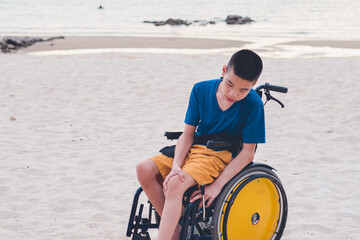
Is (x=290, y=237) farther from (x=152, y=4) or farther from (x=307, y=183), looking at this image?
(x=152, y=4)

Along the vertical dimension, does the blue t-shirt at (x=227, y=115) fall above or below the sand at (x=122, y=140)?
above

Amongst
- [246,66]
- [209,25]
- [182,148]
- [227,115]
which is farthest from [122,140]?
[209,25]

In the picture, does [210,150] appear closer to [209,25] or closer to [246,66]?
[246,66]

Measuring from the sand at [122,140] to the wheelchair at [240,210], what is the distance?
0.54 meters

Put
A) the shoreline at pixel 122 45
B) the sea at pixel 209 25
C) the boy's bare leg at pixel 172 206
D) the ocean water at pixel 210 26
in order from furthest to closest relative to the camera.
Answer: the ocean water at pixel 210 26
the sea at pixel 209 25
the shoreline at pixel 122 45
the boy's bare leg at pixel 172 206

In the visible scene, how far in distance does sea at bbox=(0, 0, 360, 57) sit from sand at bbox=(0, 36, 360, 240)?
30.0 ft

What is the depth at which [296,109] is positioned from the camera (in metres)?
7.30

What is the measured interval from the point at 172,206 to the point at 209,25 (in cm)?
2794

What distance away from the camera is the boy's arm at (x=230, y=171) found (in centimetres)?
268

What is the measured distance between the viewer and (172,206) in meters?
2.62

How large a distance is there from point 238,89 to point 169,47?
13441mm

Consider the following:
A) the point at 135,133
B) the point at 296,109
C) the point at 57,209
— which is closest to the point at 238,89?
the point at 57,209

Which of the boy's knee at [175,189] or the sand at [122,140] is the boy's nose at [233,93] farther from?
the sand at [122,140]

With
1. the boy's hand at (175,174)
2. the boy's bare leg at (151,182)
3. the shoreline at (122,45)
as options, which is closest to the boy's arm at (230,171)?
the boy's hand at (175,174)
